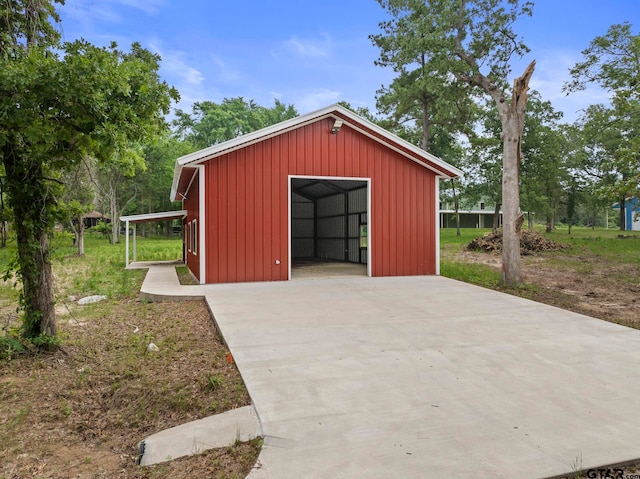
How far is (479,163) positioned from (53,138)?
99.2ft

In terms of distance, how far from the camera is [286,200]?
10.2 m

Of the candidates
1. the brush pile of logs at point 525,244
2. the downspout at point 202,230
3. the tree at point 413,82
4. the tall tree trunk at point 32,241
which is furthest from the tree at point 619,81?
the tall tree trunk at point 32,241

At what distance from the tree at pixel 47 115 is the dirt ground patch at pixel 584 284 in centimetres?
726

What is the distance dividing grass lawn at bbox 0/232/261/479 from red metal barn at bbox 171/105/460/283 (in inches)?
148

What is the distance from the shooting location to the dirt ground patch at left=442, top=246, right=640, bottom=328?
24.3 ft

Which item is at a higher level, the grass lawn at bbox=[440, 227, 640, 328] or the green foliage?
the green foliage

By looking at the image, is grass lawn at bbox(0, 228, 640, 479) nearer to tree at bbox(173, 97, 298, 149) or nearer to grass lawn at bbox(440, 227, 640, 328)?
grass lawn at bbox(440, 227, 640, 328)

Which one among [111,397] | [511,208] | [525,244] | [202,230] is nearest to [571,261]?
[525,244]

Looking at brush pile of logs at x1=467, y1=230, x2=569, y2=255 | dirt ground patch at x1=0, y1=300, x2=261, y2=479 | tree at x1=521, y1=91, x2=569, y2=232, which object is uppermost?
tree at x1=521, y1=91, x2=569, y2=232

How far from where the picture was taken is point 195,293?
836cm

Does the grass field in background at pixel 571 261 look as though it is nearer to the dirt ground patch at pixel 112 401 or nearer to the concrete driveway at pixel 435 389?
the concrete driveway at pixel 435 389

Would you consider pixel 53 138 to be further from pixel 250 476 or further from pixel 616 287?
pixel 616 287

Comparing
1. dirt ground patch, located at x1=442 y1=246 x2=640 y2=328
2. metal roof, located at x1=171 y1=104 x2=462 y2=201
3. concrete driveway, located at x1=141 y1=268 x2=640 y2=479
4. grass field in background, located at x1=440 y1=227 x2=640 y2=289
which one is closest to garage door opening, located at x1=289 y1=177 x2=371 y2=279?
metal roof, located at x1=171 y1=104 x2=462 y2=201

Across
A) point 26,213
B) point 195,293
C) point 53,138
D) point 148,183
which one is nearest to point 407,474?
point 53,138
